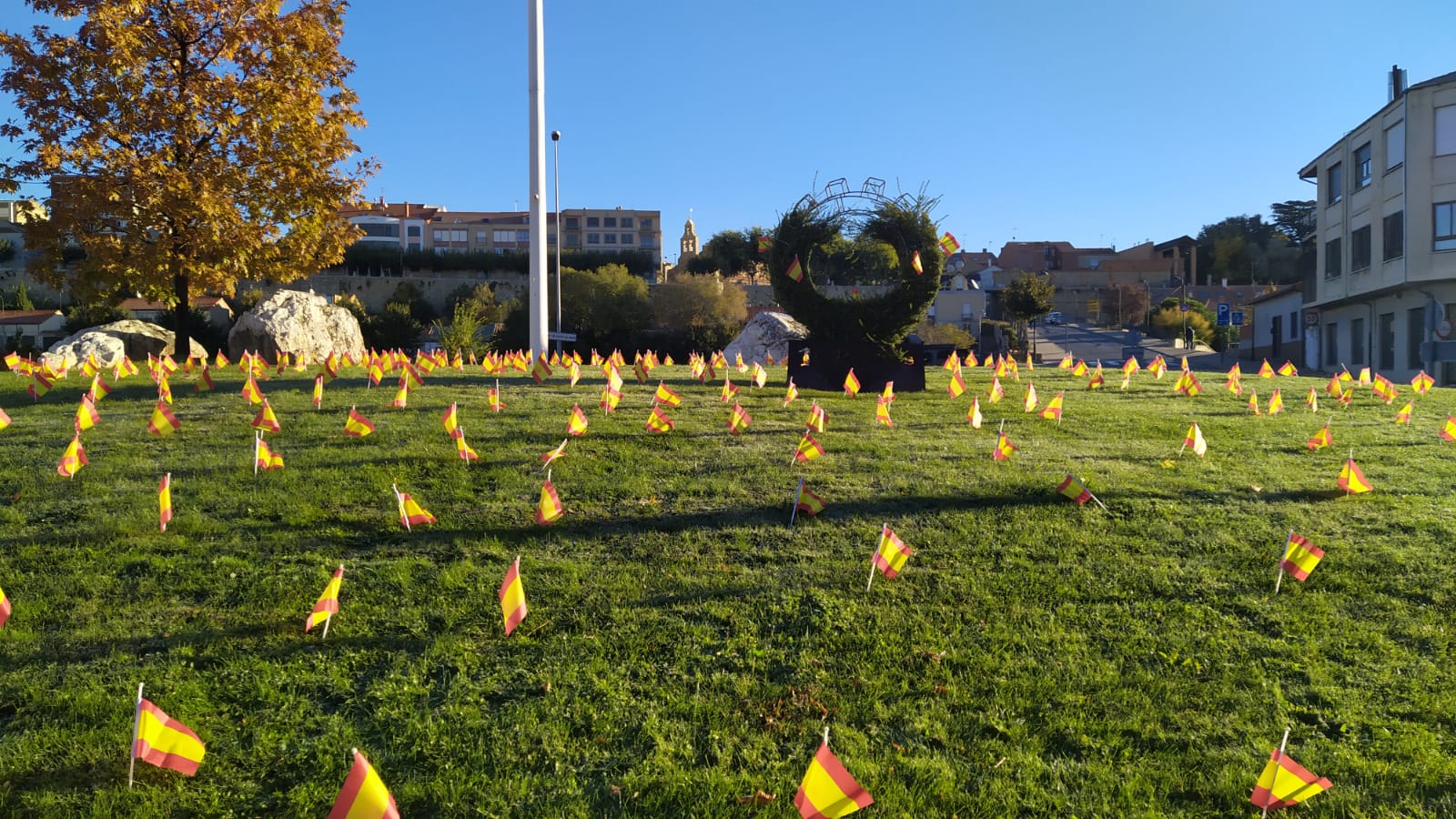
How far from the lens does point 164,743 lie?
3158 mm

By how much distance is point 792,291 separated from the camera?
504 inches

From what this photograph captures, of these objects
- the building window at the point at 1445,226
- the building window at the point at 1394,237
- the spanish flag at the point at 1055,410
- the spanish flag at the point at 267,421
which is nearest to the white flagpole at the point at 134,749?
the spanish flag at the point at 267,421

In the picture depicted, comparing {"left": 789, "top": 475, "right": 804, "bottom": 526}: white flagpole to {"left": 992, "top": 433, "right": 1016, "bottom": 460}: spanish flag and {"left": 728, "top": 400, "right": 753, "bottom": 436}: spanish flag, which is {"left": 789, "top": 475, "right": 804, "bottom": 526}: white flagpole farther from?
{"left": 992, "top": 433, "right": 1016, "bottom": 460}: spanish flag

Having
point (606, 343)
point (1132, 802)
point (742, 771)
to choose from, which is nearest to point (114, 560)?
point (742, 771)

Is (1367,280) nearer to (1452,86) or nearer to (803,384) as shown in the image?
(1452,86)

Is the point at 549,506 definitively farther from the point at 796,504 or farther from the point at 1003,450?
the point at 1003,450

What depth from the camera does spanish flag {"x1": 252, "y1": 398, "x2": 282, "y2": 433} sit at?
725 cm

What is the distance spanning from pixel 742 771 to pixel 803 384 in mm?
9381

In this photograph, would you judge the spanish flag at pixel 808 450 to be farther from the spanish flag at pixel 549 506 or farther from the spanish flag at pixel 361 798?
the spanish flag at pixel 361 798

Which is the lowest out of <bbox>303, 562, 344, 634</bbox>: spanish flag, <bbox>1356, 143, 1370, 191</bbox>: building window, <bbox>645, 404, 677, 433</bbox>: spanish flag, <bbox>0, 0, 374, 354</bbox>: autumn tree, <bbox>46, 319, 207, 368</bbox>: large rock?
<bbox>303, 562, 344, 634</bbox>: spanish flag

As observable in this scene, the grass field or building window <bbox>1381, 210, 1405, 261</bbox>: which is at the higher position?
building window <bbox>1381, 210, 1405, 261</bbox>

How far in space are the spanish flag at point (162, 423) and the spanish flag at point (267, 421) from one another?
59cm

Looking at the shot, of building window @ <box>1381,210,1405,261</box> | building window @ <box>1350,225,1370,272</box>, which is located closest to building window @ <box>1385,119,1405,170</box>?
building window @ <box>1381,210,1405,261</box>

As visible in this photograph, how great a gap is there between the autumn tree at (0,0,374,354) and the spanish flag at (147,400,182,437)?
850 centimetres
